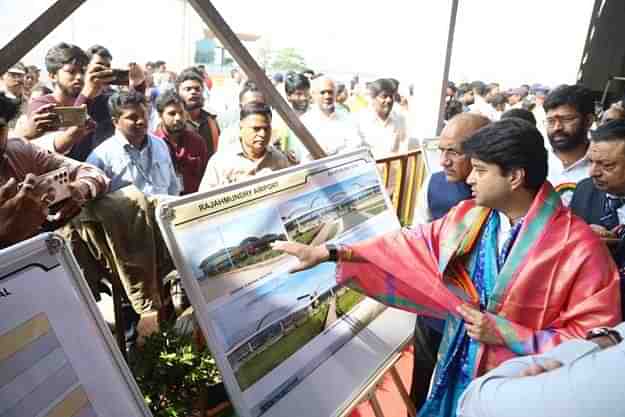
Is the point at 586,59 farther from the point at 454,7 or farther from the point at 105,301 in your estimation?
the point at 105,301

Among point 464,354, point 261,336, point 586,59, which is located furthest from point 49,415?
point 586,59

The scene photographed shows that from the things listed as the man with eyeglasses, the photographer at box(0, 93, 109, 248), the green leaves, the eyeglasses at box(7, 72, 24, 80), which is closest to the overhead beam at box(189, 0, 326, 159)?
the photographer at box(0, 93, 109, 248)

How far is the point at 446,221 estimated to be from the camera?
1643 millimetres

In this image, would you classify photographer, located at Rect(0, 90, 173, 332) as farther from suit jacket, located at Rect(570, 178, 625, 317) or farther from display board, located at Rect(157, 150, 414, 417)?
suit jacket, located at Rect(570, 178, 625, 317)

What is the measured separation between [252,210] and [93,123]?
1.52m

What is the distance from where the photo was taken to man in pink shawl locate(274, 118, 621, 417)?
1294 millimetres

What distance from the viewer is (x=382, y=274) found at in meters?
1.68

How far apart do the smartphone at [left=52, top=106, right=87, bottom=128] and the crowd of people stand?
18 millimetres

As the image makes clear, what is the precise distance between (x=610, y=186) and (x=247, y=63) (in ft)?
5.18

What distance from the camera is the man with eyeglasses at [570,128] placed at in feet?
8.86

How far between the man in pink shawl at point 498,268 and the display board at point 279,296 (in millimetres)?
117

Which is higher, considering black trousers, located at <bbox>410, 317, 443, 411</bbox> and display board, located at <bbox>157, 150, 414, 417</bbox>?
display board, located at <bbox>157, 150, 414, 417</bbox>

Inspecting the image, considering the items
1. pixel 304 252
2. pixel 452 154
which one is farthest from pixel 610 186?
pixel 304 252

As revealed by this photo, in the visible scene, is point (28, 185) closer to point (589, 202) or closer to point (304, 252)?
point (304, 252)
